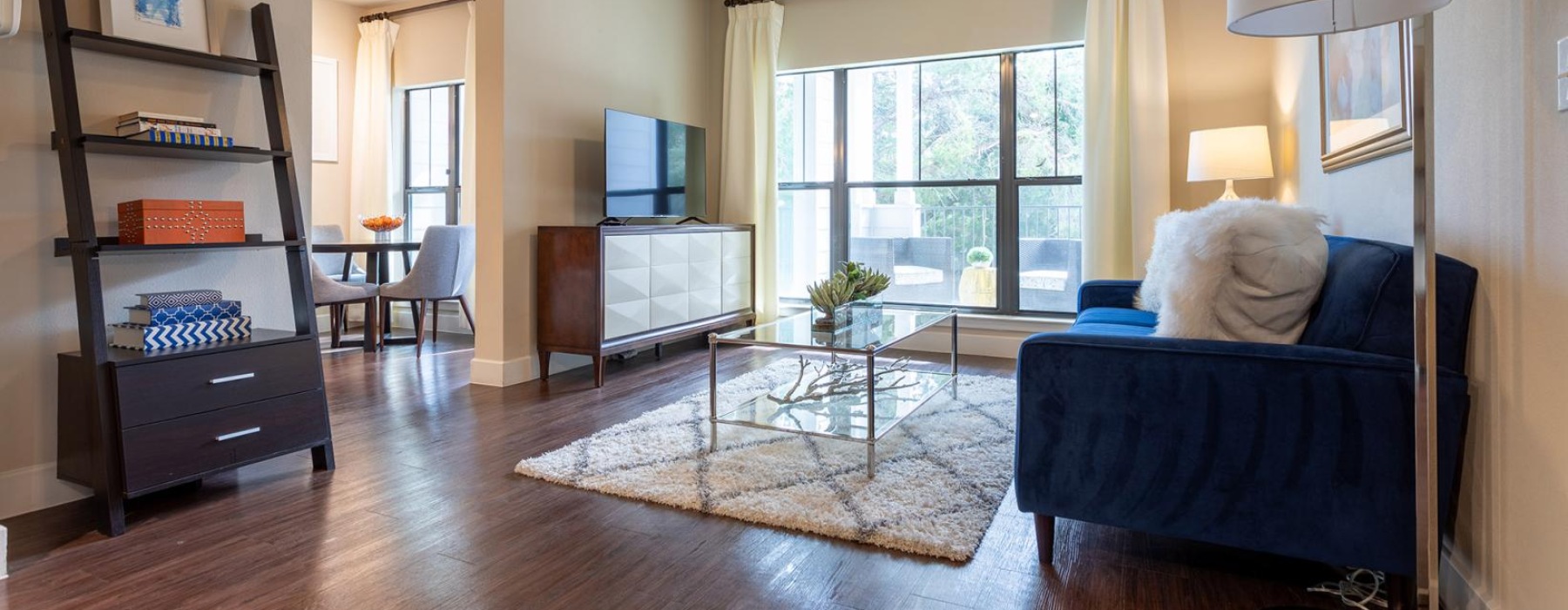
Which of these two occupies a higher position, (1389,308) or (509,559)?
(1389,308)

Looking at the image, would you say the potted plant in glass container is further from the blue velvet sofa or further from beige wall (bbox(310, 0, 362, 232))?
beige wall (bbox(310, 0, 362, 232))

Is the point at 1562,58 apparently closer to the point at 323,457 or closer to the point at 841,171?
the point at 323,457

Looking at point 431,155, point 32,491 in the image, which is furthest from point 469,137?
point 32,491

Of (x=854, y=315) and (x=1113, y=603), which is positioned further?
(x=854, y=315)

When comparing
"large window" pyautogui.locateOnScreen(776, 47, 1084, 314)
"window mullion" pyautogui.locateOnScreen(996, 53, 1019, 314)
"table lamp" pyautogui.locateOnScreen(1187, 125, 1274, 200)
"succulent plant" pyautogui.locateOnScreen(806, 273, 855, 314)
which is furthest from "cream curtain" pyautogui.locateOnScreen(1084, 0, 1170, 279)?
"succulent plant" pyautogui.locateOnScreen(806, 273, 855, 314)

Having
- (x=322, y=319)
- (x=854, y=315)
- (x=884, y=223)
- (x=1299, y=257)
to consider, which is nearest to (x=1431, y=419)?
(x=1299, y=257)

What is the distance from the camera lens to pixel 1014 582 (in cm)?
189

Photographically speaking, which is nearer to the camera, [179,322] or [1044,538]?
[1044,538]

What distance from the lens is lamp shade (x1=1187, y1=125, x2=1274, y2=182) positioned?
12.4 ft

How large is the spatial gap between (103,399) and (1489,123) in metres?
3.34

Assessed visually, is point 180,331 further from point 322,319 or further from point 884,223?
point 322,319

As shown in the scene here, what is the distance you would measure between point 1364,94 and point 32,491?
13.9 feet

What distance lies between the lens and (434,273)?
5234 mm

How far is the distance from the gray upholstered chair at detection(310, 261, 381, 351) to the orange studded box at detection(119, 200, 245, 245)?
2455mm
